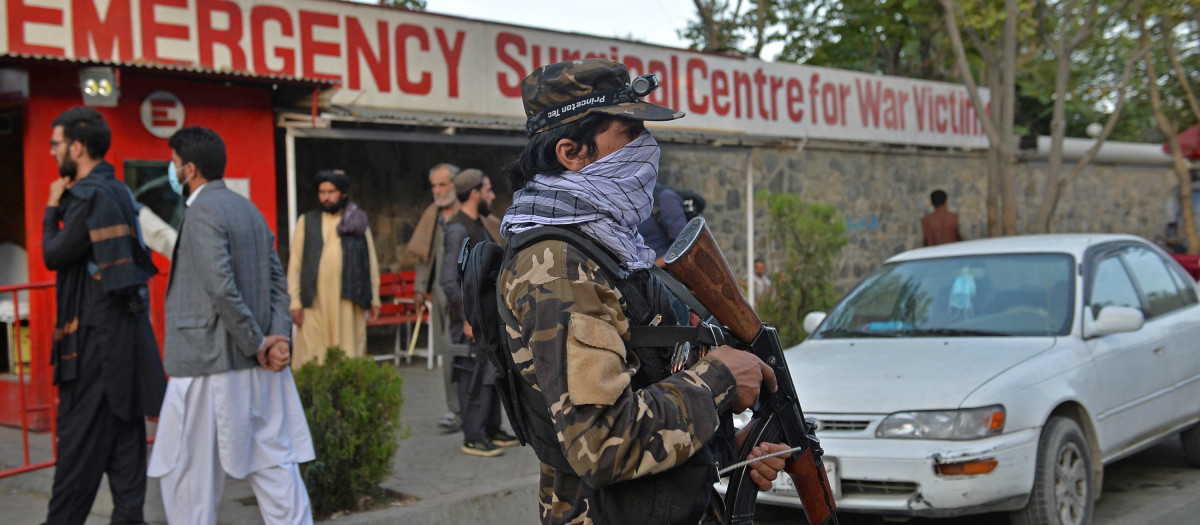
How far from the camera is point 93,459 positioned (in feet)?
13.6

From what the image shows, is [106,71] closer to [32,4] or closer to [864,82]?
[32,4]

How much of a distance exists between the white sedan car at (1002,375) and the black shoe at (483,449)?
6.21 feet

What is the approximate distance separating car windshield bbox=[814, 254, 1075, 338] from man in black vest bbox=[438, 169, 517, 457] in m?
2.01

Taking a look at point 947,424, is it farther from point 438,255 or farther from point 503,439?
point 438,255

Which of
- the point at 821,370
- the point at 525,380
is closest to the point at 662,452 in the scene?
the point at 525,380

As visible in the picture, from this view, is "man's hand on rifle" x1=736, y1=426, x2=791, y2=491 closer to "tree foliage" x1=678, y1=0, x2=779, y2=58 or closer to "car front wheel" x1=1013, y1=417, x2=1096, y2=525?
"car front wheel" x1=1013, y1=417, x2=1096, y2=525

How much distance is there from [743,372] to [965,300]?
3.90 meters

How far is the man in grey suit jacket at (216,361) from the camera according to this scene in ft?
12.9

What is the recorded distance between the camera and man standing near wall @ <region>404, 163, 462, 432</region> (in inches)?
255

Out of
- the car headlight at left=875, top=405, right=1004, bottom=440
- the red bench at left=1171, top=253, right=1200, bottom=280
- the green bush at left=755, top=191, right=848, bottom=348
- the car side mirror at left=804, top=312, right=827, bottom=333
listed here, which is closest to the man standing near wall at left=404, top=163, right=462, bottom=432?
the car side mirror at left=804, top=312, right=827, bottom=333

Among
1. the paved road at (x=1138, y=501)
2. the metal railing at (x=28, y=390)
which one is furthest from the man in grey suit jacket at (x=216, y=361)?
the paved road at (x=1138, y=501)

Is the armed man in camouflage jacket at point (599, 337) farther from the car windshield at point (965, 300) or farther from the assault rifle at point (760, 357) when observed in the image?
the car windshield at point (965, 300)

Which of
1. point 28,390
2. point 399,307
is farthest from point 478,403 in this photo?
point 399,307

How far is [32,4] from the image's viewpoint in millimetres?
7609
